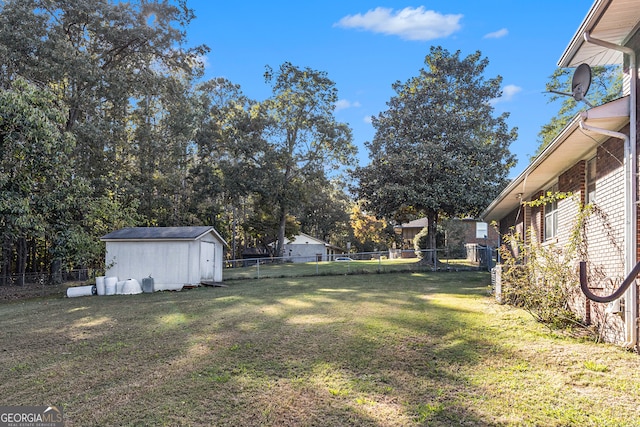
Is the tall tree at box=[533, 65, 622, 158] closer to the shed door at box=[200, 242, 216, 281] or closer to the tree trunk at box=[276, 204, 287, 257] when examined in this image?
the shed door at box=[200, 242, 216, 281]

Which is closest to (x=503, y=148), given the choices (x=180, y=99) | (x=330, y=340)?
(x=180, y=99)

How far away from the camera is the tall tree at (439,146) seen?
834 inches

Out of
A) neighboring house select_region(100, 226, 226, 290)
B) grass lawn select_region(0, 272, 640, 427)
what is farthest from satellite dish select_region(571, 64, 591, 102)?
neighboring house select_region(100, 226, 226, 290)

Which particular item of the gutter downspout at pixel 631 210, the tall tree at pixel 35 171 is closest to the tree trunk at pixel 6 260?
the tall tree at pixel 35 171

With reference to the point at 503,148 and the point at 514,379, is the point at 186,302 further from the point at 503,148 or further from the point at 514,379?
the point at 503,148

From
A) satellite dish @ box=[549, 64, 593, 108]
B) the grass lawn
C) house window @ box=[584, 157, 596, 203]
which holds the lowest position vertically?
the grass lawn

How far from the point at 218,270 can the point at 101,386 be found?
44.7 ft

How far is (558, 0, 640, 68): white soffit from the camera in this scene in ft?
16.4

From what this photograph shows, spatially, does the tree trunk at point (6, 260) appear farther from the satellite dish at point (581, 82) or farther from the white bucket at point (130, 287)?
the satellite dish at point (581, 82)

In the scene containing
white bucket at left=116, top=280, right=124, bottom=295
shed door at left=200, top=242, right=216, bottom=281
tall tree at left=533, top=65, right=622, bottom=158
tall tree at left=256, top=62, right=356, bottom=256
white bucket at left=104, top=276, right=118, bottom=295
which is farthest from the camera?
tall tree at left=256, top=62, right=356, bottom=256

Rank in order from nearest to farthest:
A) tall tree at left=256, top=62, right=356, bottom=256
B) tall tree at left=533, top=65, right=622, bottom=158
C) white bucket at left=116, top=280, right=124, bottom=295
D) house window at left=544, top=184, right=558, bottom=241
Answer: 1. house window at left=544, top=184, right=558, bottom=241
2. white bucket at left=116, top=280, right=124, bottom=295
3. tall tree at left=533, top=65, right=622, bottom=158
4. tall tree at left=256, top=62, right=356, bottom=256

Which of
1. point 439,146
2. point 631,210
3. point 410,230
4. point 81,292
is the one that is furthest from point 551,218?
point 410,230

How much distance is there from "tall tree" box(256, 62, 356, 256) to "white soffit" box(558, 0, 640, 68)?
92.1ft

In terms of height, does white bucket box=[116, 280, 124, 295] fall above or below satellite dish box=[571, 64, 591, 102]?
below
